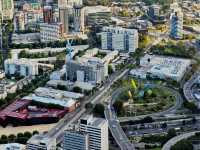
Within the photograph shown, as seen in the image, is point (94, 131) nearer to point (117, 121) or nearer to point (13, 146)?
point (13, 146)

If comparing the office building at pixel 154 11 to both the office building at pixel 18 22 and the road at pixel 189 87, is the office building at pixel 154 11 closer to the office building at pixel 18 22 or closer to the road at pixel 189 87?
the office building at pixel 18 22

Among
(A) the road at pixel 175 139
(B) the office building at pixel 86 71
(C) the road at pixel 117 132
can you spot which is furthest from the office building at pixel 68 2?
(A) the road at pixel 175 139

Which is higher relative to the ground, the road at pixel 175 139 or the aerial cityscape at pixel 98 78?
the aerial cityscape at pixel 98 78

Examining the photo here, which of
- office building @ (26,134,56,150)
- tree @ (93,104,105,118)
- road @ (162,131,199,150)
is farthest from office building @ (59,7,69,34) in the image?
office building @ (26,134,56,150)

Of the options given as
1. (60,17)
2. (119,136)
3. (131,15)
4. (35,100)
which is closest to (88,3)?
(131,15)

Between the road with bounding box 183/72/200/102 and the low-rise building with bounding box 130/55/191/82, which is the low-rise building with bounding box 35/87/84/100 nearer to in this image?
the low-rise building with bounding box 130/55/191/82

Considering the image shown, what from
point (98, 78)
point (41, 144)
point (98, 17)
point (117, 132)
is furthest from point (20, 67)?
point (98, 17)
